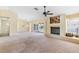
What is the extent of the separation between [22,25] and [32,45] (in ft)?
1.84

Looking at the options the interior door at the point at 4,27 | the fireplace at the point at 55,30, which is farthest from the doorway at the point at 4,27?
the fireplace at the point at 55,30

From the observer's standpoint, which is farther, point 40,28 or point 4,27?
point 40,28

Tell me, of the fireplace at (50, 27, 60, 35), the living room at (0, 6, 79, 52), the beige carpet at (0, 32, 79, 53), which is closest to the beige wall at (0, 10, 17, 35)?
the living room at (0, 6, 79, 52)

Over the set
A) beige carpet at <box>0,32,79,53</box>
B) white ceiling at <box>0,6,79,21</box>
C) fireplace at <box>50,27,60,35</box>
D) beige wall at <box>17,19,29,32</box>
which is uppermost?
white ceiling at <box>0,6,79,21</box>

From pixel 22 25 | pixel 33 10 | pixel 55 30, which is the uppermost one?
pixel 33 10

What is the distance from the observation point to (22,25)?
2.47 metres

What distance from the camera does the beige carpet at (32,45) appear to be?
224 cm

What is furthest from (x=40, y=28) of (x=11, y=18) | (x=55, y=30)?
(x=11, y=18)

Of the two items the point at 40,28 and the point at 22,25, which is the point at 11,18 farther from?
the point at 40,28

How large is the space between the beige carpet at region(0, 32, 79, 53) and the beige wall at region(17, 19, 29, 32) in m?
0.13

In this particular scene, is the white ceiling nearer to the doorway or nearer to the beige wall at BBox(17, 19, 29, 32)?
the beige wall at BBox(17, 19, 29, 32)

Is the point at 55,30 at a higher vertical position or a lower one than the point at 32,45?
higher

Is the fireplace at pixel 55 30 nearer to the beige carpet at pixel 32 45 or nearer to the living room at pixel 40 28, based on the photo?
the living room at pixel 40 28

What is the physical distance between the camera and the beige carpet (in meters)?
2.24
